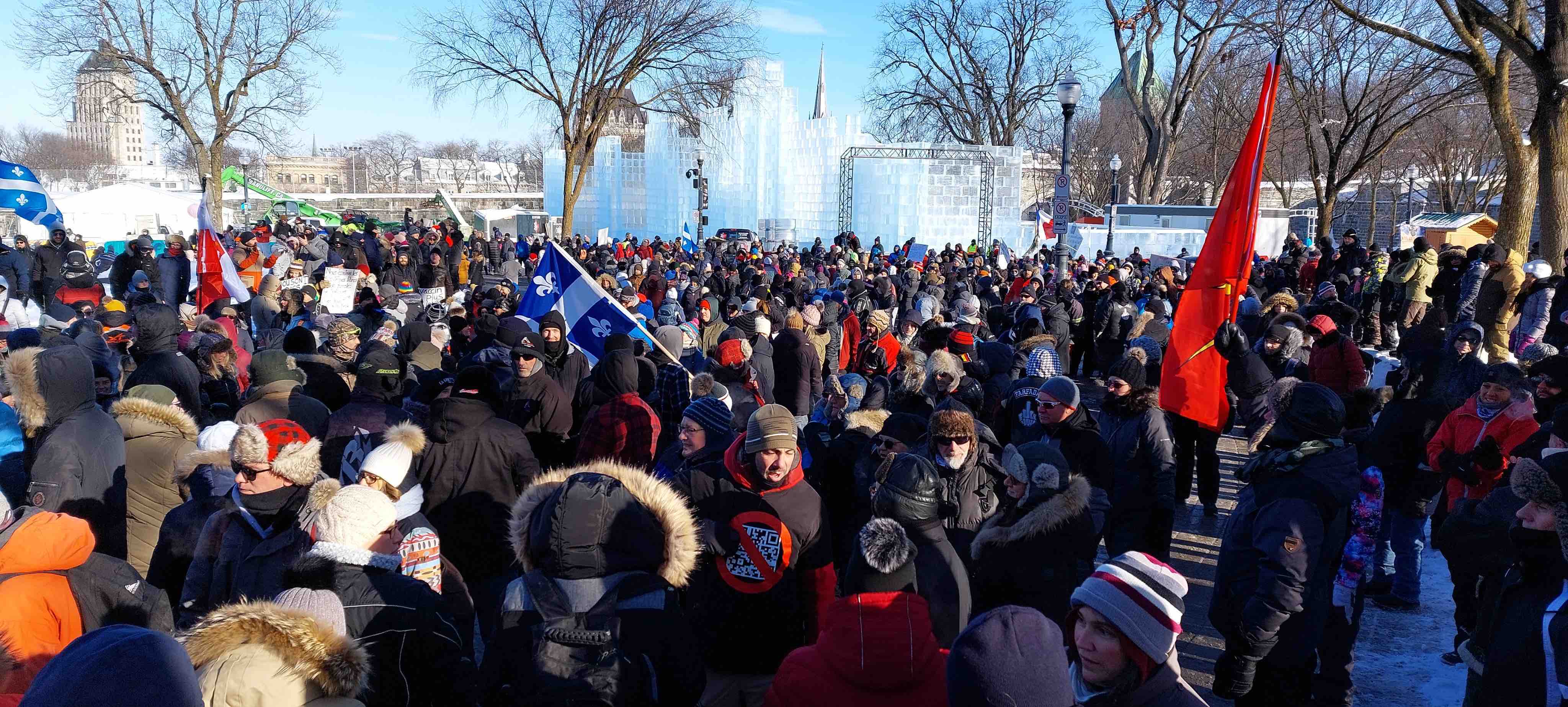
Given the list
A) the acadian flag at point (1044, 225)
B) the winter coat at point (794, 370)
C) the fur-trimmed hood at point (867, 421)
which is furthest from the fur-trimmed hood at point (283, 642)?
the acadian flag at point (1044, 225)

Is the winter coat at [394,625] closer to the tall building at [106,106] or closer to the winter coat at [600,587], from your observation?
the winter coat at [600,587]

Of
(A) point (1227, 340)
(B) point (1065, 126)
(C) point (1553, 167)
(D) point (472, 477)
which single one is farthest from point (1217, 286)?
(C) point (1553, 167)

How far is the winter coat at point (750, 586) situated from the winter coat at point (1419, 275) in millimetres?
12677

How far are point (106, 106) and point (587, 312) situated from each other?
3217 cm

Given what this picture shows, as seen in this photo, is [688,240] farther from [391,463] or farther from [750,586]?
[750,586]

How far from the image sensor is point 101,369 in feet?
21.3

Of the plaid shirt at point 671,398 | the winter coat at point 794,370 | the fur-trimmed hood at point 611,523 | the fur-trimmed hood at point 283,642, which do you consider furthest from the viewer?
the winter coat at point 794,370

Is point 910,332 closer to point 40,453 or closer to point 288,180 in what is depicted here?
point 40,453

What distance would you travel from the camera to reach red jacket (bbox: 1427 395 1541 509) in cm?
484

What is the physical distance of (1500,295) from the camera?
34.7 feet

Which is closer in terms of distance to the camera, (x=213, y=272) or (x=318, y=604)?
(x=318, y=604)

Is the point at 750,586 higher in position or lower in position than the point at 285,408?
lower

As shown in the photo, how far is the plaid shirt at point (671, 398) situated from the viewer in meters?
6.15

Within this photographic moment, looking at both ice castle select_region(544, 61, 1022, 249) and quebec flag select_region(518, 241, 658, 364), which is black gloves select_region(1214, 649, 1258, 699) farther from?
ice castle select_region(544, 61, 1022, 249)
